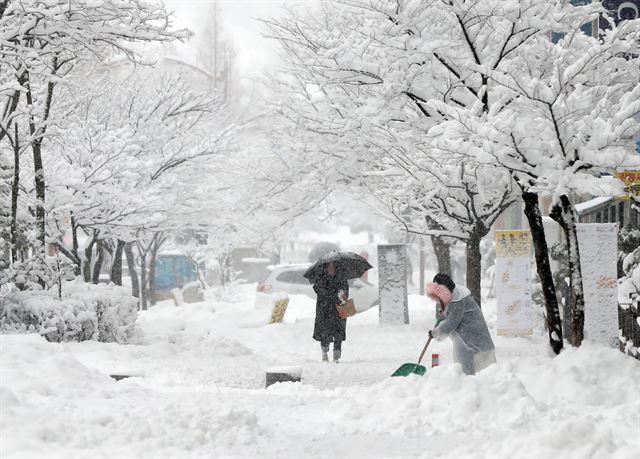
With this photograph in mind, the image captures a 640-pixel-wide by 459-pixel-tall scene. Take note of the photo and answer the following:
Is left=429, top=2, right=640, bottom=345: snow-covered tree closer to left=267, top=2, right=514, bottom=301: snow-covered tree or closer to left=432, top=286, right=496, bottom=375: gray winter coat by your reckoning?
left=267, top=2, right=514, bottom=301: snow-covered tree

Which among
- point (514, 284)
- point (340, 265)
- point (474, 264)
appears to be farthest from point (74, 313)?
point (514, 284)

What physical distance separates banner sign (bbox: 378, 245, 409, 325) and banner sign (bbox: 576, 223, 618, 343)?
9178 millimetres

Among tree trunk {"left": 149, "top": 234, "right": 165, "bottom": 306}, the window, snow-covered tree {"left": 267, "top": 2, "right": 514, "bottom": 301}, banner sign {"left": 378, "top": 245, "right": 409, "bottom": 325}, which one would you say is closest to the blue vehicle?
tree trunk {"left": 149, "top": 234, "right": 165, "bottom": 306}

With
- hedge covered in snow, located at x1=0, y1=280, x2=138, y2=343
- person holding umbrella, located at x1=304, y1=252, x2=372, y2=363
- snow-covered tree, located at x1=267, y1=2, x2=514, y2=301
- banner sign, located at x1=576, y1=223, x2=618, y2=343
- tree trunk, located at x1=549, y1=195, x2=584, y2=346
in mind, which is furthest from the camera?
person holding umbrella, located at x1=304, y1=252, x2=372, y2=363

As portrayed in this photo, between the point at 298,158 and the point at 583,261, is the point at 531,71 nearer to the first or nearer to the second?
the point at 583,261

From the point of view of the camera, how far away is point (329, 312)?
12.5 m

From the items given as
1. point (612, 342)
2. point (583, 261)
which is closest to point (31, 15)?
point (583, 261)

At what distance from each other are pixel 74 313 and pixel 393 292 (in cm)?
757

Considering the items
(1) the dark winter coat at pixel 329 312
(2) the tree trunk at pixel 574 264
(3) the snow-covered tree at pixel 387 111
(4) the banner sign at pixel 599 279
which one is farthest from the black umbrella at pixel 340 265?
(2) the tree trunk at pixel 574 264

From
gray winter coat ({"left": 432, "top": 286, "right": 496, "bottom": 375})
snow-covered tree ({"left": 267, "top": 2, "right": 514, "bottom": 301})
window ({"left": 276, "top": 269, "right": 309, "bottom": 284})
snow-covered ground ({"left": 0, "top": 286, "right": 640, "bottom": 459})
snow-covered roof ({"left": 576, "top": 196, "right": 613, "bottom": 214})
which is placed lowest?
snow-covered ground ({"left": 0, "top": 286, "right": 640, "bottom": 459})

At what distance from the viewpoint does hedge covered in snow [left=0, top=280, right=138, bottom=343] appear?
39.5 ft

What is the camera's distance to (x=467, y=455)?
17.3 ft

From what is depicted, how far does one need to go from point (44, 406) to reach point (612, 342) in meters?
5.61

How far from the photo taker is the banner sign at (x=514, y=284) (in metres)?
14.7
